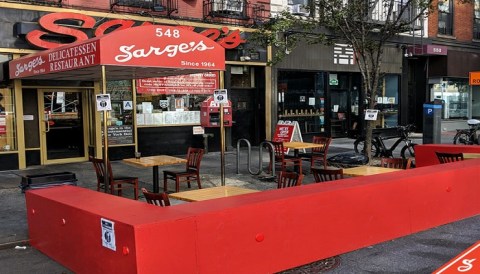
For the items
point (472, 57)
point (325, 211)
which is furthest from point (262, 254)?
point (472, 57)

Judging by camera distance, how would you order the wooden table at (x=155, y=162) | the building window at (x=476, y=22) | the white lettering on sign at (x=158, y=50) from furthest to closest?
the building window at (x=476, y=22) → the wooden table at (x=155, y=162) → the white lettering on sign at (x=158, y=50)

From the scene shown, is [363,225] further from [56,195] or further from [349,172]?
[56,195]

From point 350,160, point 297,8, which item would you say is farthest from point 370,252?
point 297,8

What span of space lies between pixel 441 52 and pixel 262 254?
18.9 m

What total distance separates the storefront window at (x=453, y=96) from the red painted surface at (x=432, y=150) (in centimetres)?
1321

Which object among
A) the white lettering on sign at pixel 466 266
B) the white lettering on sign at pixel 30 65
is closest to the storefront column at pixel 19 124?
the white lettering on sign at pixel 30 65

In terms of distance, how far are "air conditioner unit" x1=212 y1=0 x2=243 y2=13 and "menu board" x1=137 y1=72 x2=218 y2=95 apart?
206cm

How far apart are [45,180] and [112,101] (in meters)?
6.28

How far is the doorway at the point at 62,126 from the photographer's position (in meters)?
12.8

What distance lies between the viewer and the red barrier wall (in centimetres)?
411

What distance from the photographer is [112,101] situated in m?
13.8

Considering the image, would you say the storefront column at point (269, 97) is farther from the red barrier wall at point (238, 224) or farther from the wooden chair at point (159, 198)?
the wooden chair at point (159, 198)

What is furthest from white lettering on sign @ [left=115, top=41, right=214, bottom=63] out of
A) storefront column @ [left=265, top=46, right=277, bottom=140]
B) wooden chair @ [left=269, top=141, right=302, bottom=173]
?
storefront column @ [left=265, top=46, right=277, bottom=140]

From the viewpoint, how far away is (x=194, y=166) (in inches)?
384
